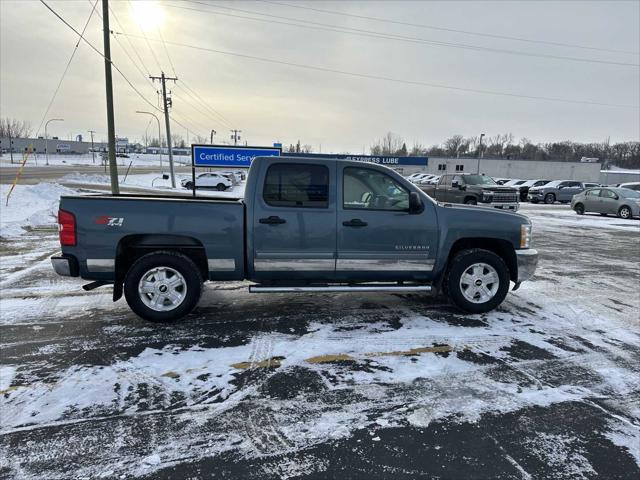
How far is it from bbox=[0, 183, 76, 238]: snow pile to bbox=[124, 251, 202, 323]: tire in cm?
832

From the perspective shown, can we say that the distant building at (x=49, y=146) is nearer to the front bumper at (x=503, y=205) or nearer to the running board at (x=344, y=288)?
the front bumper at (x=503, y=205)

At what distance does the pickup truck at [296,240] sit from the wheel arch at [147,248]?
0.01m

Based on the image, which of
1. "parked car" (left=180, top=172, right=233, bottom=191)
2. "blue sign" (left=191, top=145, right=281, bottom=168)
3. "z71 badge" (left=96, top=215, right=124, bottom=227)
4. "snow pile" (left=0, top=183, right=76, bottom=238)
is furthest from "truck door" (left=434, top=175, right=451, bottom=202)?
"parked car" (left=180, top=172, right=233, bottom=191)

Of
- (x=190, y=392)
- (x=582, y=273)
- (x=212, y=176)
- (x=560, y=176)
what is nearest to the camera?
(x=190, y=392)

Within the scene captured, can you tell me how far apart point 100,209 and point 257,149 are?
9.93 meters

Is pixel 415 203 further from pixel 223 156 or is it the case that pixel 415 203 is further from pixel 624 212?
pixel 624 212

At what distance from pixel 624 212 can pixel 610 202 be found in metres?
0.80

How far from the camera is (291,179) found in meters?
4.88

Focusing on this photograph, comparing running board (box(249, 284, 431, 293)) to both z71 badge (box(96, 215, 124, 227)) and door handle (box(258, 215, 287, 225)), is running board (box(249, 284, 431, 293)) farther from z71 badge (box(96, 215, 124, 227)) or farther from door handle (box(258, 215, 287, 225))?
z71 badge (box(96, 215, 124, 227))

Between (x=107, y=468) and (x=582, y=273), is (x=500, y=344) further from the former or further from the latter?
(x=582, y=273)

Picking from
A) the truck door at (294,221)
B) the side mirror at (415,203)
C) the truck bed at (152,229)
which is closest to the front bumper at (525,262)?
the side mirror at (415,203)

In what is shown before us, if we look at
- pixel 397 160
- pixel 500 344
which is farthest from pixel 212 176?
pixel 500 344

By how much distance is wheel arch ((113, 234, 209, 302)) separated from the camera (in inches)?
183

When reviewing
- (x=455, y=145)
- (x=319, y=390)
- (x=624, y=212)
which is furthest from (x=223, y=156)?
(x=455, y=145)
